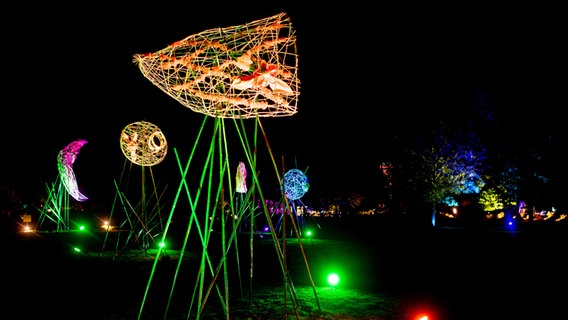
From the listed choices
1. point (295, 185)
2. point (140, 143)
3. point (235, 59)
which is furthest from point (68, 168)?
point (235, 59)

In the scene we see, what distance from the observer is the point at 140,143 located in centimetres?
834

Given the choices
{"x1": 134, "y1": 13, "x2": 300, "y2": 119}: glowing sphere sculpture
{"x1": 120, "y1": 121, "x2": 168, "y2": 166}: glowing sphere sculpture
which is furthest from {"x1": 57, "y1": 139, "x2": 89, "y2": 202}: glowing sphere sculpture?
{"x1": 134, "y1": 13, "x2": 300, "y2": 119}: glowing sphere sculpture

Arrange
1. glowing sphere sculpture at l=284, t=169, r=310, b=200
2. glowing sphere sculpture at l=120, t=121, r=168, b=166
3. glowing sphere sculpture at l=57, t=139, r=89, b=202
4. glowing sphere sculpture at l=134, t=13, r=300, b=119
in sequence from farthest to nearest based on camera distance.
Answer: glowing sphere sculpture at l=284, t=169, r=310, b=200 → glowing sphere sculpture at l=57, t=139, r=89, b=202 → glowing sphere sculpture at l=120, t=121, r=168, b=166 → glowing sphere sculpture at l=134, t=13, r=300, b=119

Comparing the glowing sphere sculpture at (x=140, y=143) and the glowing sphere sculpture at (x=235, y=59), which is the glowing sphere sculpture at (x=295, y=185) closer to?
the glowing sphere sculpture at (x=140, y=143)

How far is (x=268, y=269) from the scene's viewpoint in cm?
867

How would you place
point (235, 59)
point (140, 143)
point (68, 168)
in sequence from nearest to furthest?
point (235, 59) → point (140, 143) → point (68, 168)

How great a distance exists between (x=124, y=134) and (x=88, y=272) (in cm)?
288

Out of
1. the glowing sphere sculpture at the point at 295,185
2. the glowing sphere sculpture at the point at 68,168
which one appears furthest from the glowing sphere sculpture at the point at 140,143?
the glowing sphere sculpture at the point at 295,185

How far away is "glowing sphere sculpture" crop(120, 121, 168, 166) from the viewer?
27.1 ft

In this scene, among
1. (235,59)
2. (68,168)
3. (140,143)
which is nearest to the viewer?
(235,59)

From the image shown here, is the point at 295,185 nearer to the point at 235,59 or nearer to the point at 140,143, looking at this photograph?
the point at 140,143

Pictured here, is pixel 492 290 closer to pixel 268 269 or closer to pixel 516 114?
pixel 268 269

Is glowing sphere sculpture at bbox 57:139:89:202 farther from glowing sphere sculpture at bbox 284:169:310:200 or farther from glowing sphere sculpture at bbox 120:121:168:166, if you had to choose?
glowing sphere sculpture at bbox 284:169:310:200

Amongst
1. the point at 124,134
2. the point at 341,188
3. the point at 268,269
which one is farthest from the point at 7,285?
Answer: the point at 341,188
